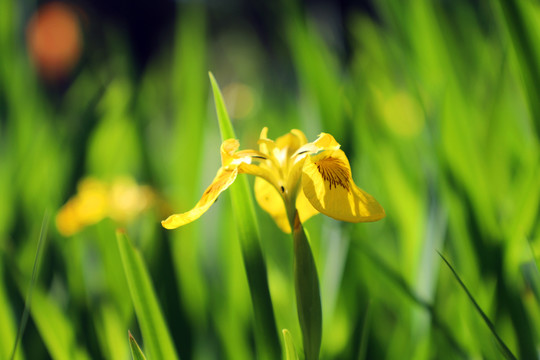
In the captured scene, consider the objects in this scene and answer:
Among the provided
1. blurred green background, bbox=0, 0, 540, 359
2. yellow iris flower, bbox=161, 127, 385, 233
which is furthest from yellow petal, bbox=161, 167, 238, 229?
blurred green background, bbox=0, 0, 540, 359

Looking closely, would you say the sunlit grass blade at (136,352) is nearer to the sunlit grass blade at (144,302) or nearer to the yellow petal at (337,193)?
the sunlit grass blade at (144,302)

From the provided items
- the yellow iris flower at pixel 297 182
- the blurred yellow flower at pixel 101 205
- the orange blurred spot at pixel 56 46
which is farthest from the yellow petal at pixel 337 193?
the orange blurred spot at pixel 56 46

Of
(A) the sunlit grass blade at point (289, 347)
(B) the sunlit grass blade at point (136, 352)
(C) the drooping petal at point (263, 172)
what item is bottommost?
(A) the sunlit grass blade at point (289, 347)

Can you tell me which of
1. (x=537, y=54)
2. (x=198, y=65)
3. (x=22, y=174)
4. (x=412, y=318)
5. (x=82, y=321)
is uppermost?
(x=198, y=65)

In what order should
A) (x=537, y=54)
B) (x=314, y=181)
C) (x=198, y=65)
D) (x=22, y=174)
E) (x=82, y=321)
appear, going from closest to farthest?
(x=314, y=181)
(x=537, y=54)
(x=82, y=321)
(x=22, y=174)
(x=198, y=65)

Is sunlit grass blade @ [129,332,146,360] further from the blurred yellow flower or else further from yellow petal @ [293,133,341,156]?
the blurred yellow flower

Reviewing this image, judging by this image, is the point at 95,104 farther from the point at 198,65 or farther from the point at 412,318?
the point at 412,318

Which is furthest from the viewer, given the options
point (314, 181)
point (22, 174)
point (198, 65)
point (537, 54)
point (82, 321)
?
point (198, 65)

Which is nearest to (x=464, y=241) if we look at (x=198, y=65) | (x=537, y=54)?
(x=537, y=54)
